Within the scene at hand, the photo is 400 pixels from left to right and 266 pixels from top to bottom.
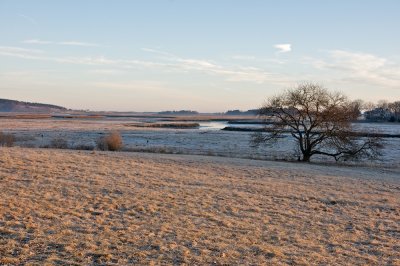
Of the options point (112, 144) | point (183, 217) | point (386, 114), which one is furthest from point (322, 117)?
point (386, 114)

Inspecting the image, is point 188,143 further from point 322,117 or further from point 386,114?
point 386,114

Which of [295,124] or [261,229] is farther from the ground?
[295,124]

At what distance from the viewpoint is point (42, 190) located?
14344mm

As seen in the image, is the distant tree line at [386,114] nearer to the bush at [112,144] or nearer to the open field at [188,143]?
the open field at [188,143]

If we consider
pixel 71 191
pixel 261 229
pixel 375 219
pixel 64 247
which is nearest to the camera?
pixel 64 247

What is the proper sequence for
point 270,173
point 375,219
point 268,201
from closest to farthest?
point 375,219 < point 268,201 < point 270,173

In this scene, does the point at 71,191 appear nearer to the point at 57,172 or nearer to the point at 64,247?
the point at 57,172

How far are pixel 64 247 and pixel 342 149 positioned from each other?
28.5m

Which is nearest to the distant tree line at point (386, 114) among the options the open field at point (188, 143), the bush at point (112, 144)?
the open field at point (188, 143)

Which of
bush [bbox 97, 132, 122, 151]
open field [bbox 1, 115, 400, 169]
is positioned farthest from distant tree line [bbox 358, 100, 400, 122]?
bush [bbox 97, 132, 122, 151]

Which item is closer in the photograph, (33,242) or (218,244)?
(33,242)

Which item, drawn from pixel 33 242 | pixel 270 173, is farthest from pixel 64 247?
pixel 270 173

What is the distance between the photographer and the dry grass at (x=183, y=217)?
28.5 ft

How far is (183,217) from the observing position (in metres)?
12.1
